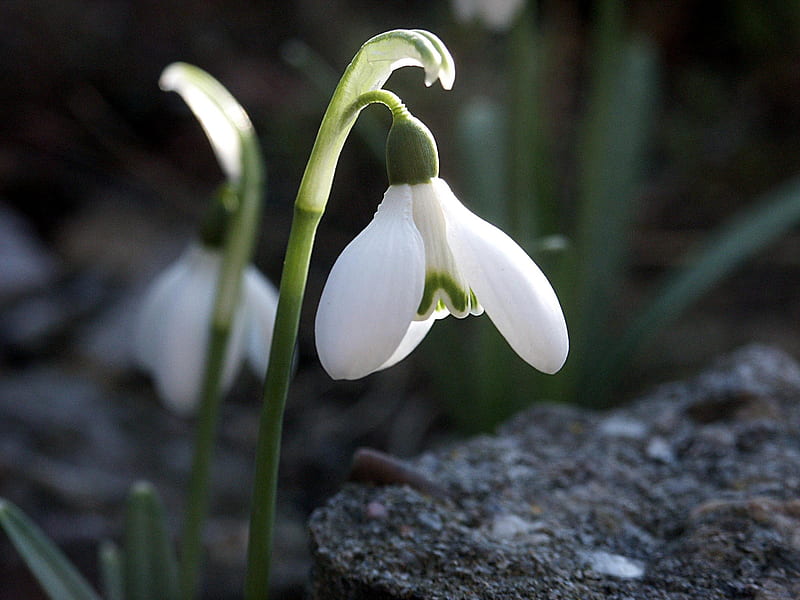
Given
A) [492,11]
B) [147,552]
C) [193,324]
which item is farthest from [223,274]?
[492,11]

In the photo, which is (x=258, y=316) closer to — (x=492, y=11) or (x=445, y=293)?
(x=445, y=293)

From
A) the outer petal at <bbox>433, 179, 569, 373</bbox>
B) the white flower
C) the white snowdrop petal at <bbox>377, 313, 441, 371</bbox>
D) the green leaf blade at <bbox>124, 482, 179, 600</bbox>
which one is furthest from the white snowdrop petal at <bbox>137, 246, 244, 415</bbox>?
the outer petal at <bbox>433, 179, 569, 373</bbox>

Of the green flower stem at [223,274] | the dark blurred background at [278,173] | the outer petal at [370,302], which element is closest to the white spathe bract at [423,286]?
the outer petal at [370,302]

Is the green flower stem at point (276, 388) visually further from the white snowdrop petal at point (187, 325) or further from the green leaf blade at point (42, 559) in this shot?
the white snowdrop petal at point (187, 325)

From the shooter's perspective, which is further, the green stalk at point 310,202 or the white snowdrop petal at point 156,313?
the white snowdrop petal at point 156,313

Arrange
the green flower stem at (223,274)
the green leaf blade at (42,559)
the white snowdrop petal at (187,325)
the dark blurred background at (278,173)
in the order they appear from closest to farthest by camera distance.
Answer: the green leaf blade at (42,559)
the green flower stem at (223,274)
the white snowdrop petal at (187,325)
the dark blurred background at (278,173)

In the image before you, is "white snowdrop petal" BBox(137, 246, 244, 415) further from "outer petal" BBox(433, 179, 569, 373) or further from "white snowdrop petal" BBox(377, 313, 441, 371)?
"outer petal" BBox(433, 179, 569, 373)

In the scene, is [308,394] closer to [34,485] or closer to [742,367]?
[34,485]
